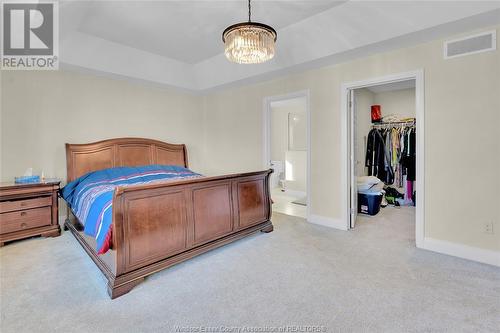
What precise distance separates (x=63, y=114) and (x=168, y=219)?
Answer: 2715 millimetres

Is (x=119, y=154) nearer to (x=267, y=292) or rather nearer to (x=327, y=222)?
(x=267, y=292)

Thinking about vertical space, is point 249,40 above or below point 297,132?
above

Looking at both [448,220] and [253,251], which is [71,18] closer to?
[253,251]

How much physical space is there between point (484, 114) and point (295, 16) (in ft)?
7.31

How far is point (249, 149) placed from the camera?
471cm

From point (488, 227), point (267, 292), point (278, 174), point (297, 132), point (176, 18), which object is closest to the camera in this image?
point (267, 292)

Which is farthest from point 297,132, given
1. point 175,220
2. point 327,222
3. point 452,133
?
point 175,220

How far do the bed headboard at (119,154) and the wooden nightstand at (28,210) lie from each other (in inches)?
19.7

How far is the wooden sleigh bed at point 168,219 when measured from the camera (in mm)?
2012

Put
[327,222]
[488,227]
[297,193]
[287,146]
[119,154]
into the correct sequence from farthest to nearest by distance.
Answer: [287,146] → [297,193] → [119,154] → [327,222] → [488,227]

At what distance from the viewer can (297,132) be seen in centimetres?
658

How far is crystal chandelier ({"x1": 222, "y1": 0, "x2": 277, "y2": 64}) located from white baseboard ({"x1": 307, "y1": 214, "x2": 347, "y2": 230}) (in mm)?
2464

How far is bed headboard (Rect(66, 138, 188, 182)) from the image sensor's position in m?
3.72

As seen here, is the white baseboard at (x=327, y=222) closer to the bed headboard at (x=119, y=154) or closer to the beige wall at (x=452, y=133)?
the beige wall at (x=452, y=133)
